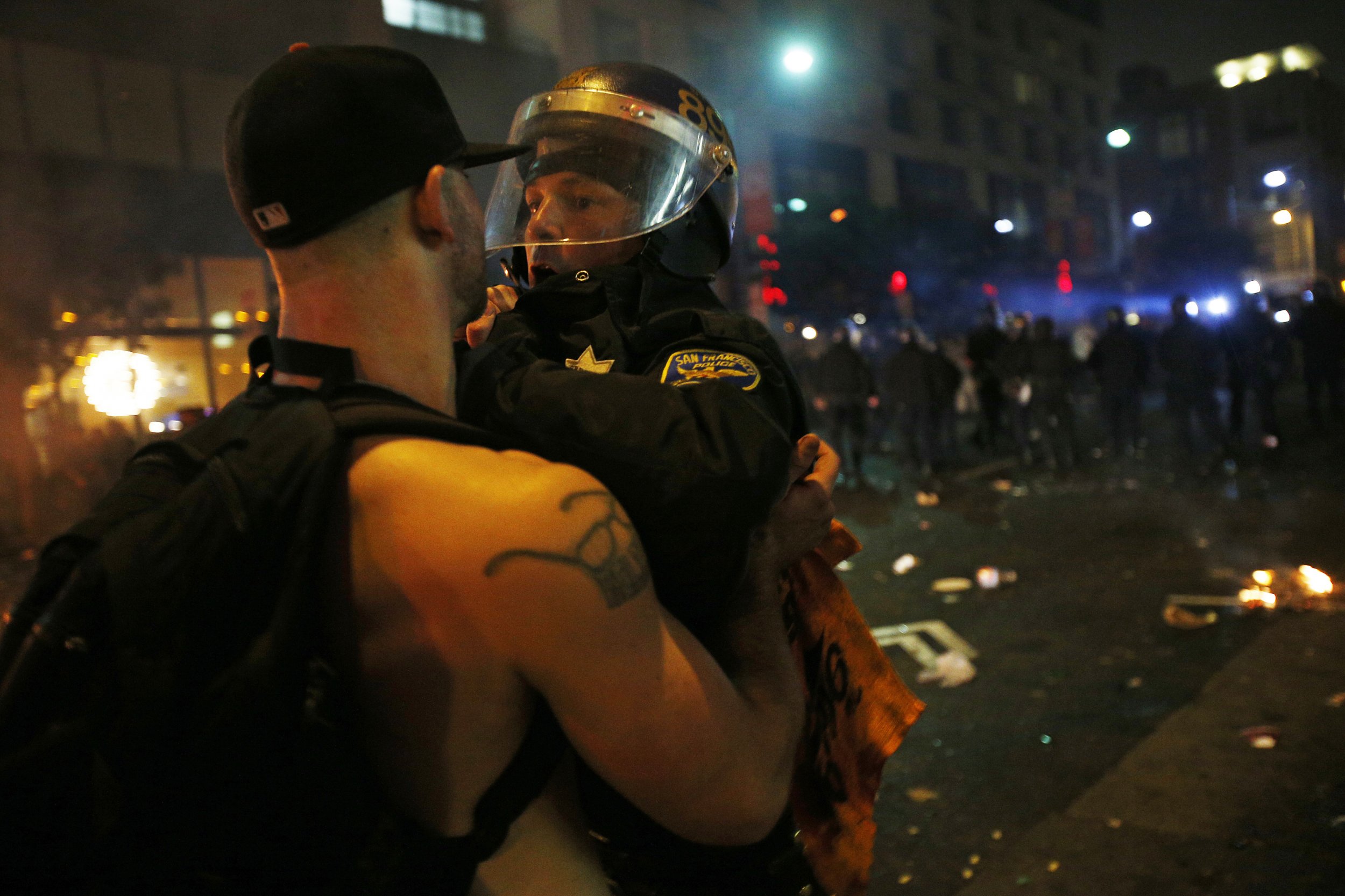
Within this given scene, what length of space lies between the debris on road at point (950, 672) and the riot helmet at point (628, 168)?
3.45 m

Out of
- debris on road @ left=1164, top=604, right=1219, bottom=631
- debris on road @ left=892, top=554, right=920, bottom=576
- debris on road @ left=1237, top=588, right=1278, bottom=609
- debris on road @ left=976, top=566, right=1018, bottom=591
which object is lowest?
debris on road @ left=1164, top=604, right=1219, bottom=631

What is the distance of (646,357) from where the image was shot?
154cm

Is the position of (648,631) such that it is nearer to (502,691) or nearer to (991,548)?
(502,691)

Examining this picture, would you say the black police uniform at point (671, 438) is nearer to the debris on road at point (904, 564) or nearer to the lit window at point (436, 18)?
the debris on road at point (904, 564)

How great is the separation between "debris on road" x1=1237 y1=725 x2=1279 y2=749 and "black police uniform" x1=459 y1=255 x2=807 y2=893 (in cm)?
329

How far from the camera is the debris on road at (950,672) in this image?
477cm

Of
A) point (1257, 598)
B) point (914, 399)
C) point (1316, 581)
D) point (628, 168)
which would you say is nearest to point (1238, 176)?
point (914, 399)

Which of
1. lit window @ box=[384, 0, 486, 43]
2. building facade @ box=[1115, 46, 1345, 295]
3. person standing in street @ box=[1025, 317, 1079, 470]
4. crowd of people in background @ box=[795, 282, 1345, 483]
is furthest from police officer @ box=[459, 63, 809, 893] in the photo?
building facade @ box=[1115, 46, 1345, 295]

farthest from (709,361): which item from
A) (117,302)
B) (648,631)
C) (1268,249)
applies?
(1268,249)

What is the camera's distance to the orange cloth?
5.26 feet

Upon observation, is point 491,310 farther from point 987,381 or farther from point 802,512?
point 987,381

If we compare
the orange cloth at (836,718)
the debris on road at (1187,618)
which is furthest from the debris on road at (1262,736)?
the orange cloth at (836,718)

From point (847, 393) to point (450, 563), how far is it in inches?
444

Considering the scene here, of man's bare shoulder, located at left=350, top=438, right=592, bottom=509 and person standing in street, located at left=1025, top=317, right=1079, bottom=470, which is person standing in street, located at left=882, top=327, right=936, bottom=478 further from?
man's bare shoulder, located at left=350, top=438, right=592, bottom=509
